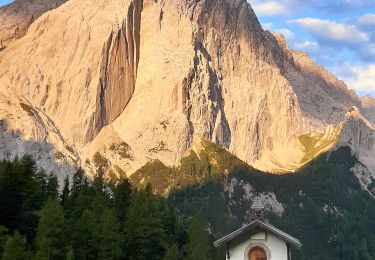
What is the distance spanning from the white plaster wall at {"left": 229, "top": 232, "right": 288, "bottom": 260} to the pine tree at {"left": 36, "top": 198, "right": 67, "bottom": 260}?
19.9 metres

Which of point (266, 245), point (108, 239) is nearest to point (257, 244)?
point (266, 245)

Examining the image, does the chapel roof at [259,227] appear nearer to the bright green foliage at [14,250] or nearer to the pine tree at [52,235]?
the bright green foliage at [14,250]

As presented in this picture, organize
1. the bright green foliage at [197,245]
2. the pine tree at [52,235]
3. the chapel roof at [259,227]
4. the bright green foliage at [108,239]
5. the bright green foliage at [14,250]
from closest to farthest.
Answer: the chapel roof at [259,227] < the bright green foliage at [14,250] < the pine tree at [52,235] < the bright green foliage at [108,239] < the bright green foliage at [197,245]

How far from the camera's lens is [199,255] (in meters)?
69.8

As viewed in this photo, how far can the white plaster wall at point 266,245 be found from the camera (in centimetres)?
2883

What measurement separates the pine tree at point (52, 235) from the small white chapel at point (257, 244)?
1999 centimetres

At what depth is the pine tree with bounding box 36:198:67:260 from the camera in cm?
4674

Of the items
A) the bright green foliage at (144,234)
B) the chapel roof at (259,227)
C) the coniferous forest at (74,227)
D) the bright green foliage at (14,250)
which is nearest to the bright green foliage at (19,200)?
the coniferous forest at (74,227)

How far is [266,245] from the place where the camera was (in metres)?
28.8

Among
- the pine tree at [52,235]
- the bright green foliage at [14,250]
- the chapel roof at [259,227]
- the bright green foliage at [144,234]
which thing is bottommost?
the chapel roof at [259,227]

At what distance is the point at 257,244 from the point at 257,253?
15.7 inches

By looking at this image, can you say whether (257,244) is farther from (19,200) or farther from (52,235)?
(19,200)

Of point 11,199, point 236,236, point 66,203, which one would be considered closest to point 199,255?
point 66,203

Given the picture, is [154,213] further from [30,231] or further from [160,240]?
[30,231]
